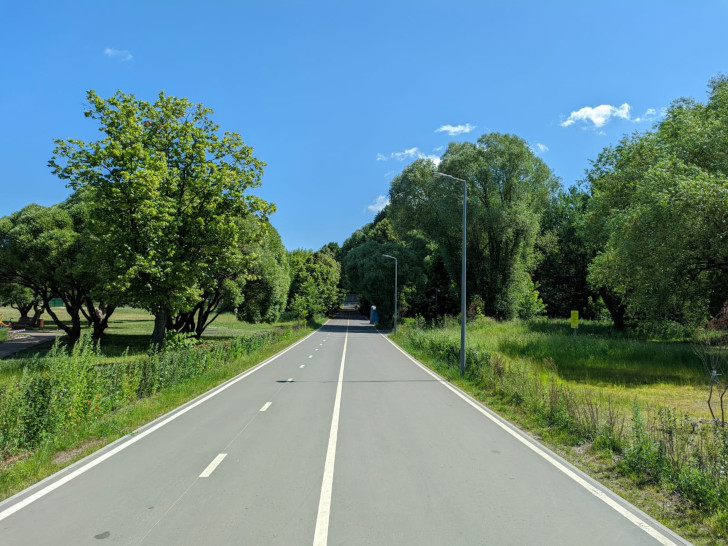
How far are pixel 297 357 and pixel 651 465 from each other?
19.7 meters

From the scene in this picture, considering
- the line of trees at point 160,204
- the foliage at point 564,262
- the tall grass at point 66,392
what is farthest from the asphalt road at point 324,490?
the foliage at point 564,262

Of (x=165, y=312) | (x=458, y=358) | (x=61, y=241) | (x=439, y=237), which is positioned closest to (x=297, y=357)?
(x=165, y=312)

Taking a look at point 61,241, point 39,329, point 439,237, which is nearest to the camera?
point 61,241

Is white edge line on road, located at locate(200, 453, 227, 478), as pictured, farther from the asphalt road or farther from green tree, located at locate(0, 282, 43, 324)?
green tree, located at locate(0, 282, 43, 324)

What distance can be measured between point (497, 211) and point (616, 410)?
105 feet

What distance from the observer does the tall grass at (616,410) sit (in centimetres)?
574


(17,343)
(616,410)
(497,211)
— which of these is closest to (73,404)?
(616,410)

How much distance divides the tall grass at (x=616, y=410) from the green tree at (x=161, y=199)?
11453 mm

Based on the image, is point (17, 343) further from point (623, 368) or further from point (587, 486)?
point (587, 486)

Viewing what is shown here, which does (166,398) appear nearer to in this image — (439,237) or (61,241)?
(61,241)

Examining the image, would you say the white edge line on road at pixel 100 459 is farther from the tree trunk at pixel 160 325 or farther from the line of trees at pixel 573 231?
the line of trees at pixel 573 231

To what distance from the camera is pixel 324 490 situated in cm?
557

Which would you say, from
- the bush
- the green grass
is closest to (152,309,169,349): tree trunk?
the green grass

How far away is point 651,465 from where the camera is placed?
627 centimetres
